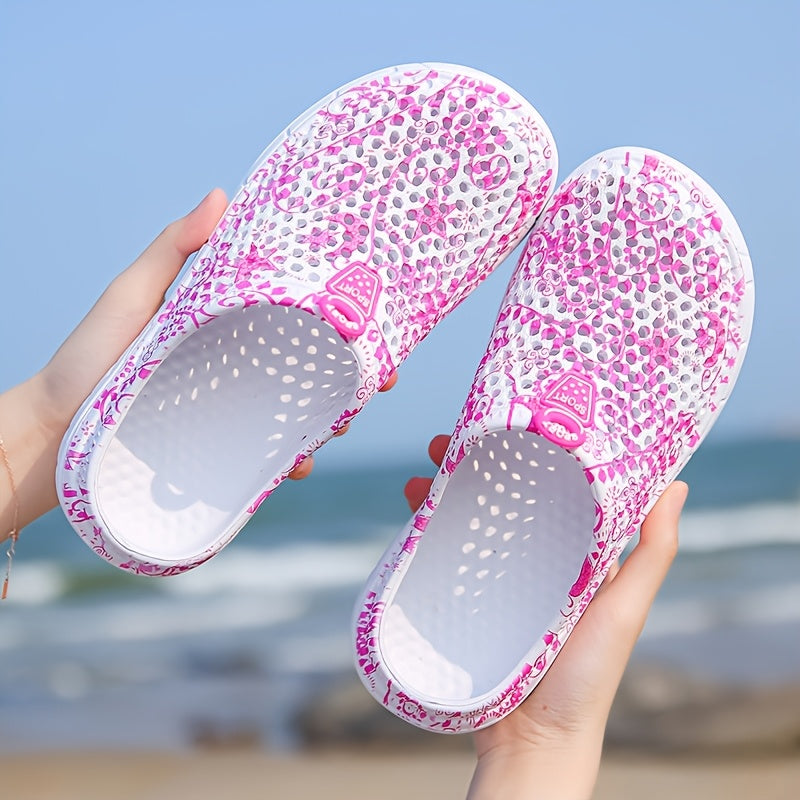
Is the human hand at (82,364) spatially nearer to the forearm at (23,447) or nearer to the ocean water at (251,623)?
the forearm at (23,447)

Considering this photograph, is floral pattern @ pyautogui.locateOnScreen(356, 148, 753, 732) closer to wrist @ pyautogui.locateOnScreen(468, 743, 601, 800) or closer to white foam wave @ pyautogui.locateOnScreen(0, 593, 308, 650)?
wrist @ pyautogui.locateOnScreen(468, 743, 601, 800)

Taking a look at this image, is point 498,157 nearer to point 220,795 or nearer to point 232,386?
point 232,386

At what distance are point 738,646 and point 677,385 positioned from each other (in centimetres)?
299

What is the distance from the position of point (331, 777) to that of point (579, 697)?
1.94 metres

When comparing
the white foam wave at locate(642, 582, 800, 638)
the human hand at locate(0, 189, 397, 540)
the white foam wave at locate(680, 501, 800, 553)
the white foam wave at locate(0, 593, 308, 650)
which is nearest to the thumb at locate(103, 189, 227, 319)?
the human hand at locate(0, 189, 397, 540)

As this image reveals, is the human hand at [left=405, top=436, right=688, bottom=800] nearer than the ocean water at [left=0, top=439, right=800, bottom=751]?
Yes

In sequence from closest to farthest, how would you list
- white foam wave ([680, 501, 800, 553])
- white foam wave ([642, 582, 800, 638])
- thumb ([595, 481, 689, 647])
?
1. thumb ([595, 481, 689, 647])
2. white foam wave ([642, 582, 800, 638])
3. white foam wave ([680, 501, 800, 553])

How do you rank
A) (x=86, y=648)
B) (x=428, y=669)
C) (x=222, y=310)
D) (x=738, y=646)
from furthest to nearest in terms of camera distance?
(x=86, y=648)
(x=738, y=646)
(x=428, y=669)
(x=222, y=310)

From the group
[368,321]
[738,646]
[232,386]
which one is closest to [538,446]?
[368,321]

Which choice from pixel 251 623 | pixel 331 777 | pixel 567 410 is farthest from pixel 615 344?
pixel 251 623

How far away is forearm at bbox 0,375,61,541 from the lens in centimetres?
140

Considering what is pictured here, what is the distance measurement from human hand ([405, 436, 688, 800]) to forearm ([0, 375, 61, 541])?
2.48ft

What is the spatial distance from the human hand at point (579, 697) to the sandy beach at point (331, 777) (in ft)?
5.06

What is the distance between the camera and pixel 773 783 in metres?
2.77
